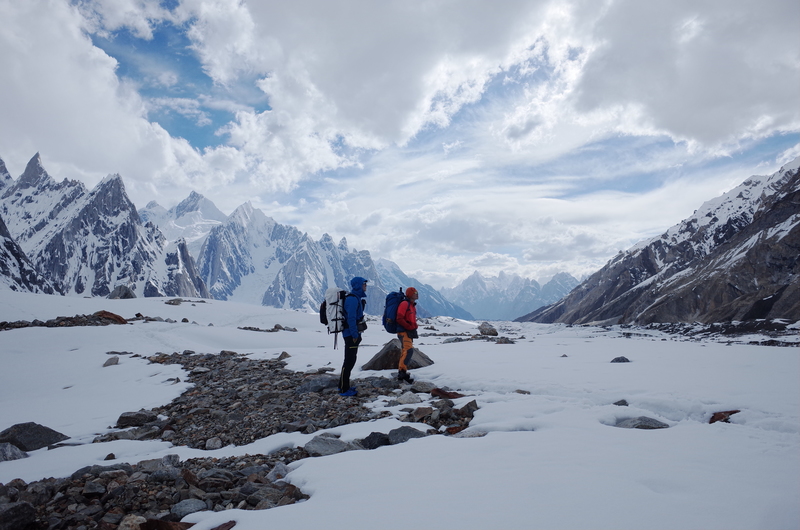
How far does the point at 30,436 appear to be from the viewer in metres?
7.55

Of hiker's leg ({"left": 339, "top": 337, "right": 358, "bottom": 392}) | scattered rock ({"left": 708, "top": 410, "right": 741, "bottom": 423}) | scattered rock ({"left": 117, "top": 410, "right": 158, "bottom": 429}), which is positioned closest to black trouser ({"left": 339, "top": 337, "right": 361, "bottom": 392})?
hiker's leg ({"left": 339, "top": 337, "right": 358, "bottom": 392})

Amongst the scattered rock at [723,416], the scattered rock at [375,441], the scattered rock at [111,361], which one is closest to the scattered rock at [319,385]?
the scattered rock at [375,441]

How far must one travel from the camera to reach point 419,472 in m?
4.44

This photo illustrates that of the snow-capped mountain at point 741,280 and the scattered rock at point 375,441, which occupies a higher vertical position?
the snow-capped mountain at point 741,280

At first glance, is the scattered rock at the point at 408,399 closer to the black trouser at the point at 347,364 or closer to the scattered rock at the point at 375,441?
the black trouser at the point at 347,364

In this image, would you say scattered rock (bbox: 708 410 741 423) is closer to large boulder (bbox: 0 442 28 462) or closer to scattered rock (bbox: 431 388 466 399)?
scattered rock (bbox: 431 388 466 399)

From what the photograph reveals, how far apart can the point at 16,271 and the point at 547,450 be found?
15639cm

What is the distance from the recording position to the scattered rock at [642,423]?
591 centimetres

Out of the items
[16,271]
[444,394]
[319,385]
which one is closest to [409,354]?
[319,385]

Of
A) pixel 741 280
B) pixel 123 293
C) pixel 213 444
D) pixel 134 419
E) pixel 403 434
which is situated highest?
pixel 741 280

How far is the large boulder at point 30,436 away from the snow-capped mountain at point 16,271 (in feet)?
441

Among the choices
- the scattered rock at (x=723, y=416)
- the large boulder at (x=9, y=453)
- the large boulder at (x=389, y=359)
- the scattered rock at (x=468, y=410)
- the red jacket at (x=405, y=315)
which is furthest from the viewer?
the large boulder at (x=389, y=359)

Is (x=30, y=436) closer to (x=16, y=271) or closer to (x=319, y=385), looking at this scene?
(x=319, y=385)

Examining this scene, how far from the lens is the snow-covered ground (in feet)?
10.5
